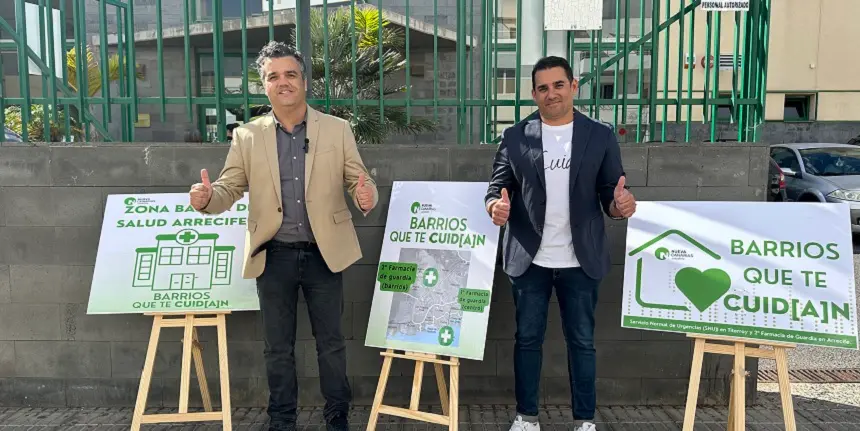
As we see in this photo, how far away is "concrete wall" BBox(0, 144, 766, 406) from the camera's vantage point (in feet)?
12.5

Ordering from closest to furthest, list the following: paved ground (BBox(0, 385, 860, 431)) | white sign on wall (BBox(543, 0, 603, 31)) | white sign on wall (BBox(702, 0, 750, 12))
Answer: paved ground (BBox(0, 385, 860, 431)), white sign on wall (BBox(702, 0, 750, 12)), white sign on wall (BBox(543, 0, 603, 31))

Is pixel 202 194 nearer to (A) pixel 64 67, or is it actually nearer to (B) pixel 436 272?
(B) pixel 436 272

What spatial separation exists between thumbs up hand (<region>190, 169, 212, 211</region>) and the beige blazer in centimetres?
7

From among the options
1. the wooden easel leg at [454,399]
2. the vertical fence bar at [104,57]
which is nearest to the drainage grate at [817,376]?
the wooden easel leg at [454,399]

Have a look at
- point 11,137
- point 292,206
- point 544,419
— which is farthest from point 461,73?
point 11,137

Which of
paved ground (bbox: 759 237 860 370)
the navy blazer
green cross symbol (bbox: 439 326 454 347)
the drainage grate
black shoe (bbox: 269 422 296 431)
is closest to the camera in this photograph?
the navy blazer

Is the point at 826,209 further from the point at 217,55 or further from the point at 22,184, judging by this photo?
the point at 22,184

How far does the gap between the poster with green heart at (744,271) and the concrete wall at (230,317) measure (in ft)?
1.83

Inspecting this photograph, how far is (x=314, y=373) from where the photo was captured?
12.8 feet

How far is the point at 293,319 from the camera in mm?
3305

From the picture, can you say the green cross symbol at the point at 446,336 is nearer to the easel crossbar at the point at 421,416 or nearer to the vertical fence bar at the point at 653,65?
the easel crossbar at the point at 421,416

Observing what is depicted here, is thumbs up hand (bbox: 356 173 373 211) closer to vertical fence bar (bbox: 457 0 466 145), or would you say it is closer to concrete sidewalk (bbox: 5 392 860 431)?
vertical fence bar (bbox: 457 0 466 145)

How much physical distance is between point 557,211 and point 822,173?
329 inches

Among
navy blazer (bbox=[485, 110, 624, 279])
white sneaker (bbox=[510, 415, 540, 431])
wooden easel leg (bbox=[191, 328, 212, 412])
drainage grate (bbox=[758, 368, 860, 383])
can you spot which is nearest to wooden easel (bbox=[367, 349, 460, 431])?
white sneaker (bbox=[510, 415, 540, 431])
